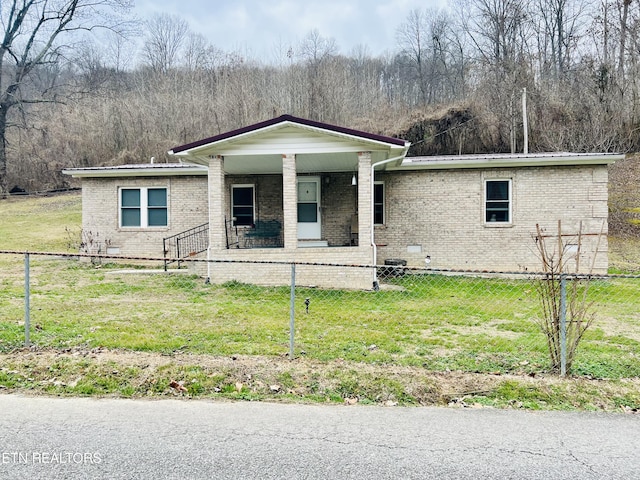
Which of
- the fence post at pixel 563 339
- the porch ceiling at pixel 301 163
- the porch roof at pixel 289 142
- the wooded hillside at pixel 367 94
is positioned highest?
the wooded hillside at pixel 367 94

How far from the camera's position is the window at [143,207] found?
1426 cm

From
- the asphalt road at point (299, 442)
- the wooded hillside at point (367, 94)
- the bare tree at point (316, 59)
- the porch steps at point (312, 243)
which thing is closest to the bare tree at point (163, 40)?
the wooded hillside at point (367, 94)

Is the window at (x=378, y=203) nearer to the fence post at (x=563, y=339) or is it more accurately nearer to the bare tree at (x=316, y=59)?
the fence post at (x=563, y=339)

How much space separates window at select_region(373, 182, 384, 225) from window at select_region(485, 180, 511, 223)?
3.06 metres

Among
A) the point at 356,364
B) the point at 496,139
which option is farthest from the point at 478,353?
the point at 496,139

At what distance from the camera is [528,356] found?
17.2ft

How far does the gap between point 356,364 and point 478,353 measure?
1.65m

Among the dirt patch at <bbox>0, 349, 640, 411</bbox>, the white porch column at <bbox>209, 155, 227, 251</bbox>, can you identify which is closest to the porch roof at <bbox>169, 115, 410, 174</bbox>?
the white porch column at <bbox>209, 155, 227, 251</bbox>

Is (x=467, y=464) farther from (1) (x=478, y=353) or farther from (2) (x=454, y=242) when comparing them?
(2) (x=454, y=242)

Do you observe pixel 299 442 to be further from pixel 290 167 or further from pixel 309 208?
pixel 309 208

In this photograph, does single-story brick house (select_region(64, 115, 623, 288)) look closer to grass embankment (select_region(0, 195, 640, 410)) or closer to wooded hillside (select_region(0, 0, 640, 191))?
grass embankment (select_region(0, 195, 640, 410))

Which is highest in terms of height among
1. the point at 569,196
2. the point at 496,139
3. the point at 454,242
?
the point at 496,139

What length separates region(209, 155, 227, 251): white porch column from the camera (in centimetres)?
1052

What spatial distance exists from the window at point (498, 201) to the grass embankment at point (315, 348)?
150 inches
